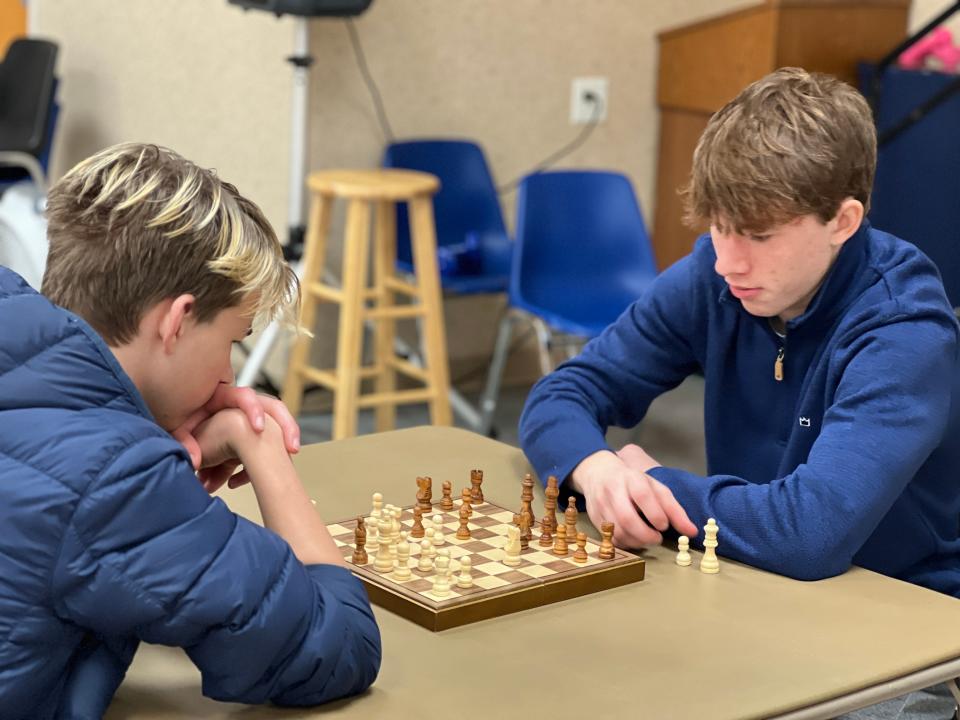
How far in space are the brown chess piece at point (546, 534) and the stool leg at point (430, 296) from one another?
2491mm

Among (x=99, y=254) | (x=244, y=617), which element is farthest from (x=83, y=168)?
(x=244, y=617)

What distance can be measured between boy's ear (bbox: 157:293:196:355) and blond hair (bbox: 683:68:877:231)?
2.49 ft

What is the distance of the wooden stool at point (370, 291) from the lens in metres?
3.98

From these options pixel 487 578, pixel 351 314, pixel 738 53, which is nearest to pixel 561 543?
pixel 487 578

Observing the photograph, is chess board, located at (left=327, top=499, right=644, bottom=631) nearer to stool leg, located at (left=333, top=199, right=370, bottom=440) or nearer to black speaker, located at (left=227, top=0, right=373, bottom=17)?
stool leg, located at (left=333, top=199, right=370, bottom=440)

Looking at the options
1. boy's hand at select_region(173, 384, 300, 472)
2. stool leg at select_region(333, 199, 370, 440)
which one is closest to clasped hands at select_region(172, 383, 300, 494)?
boy's hand at select_region(173, 384, 300, 472)

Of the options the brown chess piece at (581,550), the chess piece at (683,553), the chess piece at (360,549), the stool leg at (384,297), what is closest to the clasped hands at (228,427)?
the chess piece at (360,549)

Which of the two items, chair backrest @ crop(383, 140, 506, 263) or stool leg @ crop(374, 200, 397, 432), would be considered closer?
stool leg @ crop(374, 200, 397, 432)

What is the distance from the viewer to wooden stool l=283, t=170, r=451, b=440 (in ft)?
13.0

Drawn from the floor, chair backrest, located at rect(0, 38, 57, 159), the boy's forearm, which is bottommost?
the floor

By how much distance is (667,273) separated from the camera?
2047 mm

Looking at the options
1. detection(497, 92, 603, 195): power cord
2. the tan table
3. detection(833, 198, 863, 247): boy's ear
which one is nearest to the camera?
the tan table

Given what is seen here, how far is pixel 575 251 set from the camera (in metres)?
4.52

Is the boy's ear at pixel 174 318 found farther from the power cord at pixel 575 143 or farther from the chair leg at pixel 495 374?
the power cord at pixel 575 143
